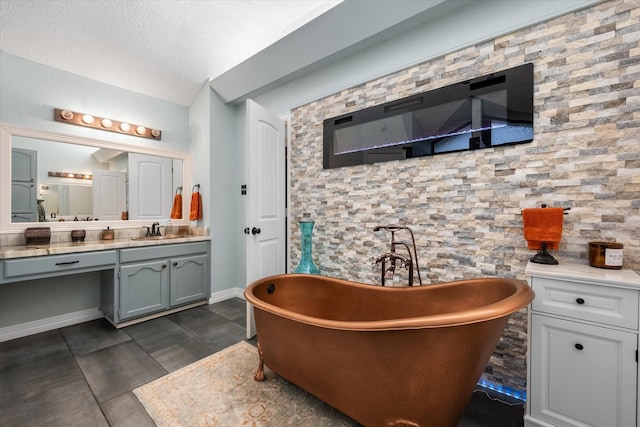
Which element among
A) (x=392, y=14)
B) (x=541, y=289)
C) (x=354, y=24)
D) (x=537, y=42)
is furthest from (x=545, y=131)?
(x=354, y=24)

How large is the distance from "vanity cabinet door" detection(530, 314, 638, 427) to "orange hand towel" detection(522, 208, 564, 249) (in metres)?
0.42

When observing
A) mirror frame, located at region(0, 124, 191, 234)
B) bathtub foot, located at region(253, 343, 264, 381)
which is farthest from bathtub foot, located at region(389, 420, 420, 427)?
mirror frame, located at region(0, 124, 191, 234)

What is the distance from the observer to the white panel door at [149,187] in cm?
304

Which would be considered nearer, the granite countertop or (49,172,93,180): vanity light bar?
the granite countertop

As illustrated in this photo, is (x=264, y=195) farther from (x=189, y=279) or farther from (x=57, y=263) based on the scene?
(x=57, y=263)

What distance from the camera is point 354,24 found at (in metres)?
2.02

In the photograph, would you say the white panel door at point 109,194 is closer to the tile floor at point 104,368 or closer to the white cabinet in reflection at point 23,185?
the white cabinet in reflection at point 23,185

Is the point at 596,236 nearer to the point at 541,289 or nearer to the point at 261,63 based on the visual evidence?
the point at 541,289

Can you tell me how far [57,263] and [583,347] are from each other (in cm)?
355

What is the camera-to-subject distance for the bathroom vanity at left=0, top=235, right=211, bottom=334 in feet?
6.84

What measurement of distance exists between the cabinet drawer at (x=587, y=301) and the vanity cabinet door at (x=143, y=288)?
315cm

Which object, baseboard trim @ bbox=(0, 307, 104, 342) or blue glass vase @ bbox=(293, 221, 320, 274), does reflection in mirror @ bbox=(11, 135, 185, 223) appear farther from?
blue glass vase @ bbox=(293, 221, 320, 274)

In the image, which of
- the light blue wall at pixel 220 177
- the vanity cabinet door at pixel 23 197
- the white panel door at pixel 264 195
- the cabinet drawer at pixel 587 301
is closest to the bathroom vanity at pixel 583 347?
the cabinet drawer at pixel 587 301

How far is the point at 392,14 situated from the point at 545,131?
50.7 inches
